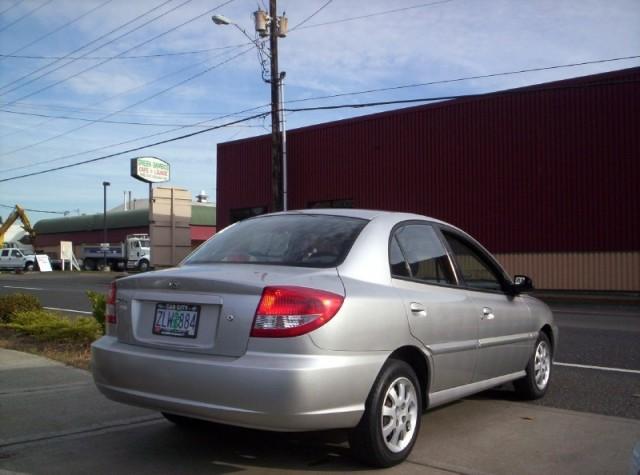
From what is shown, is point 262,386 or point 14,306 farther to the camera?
point 14,306

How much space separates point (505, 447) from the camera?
4.74 metres

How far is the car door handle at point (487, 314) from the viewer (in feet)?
17.4

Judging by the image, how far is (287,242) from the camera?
4.68 meters

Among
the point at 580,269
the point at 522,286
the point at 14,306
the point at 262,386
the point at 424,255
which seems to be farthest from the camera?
the point at 580,269

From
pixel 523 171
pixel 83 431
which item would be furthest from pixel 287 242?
pixel 523 171

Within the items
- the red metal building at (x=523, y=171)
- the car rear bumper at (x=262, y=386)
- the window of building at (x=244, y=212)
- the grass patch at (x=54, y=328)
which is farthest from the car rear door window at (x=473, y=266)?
the window of building at (x=244, y=212)

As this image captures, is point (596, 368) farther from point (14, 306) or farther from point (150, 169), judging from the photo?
point (150, 169)

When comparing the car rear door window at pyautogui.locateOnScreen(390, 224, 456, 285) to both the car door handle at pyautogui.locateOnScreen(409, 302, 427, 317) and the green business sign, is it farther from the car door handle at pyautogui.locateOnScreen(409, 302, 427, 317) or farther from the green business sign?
the green business sign

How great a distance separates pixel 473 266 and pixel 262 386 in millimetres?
2536

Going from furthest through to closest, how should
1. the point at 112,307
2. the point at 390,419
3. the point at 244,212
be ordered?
the point at 244,212 → the point at 112,307 → the point at 390,419

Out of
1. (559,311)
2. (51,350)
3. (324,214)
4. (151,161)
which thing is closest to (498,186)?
(559,311)

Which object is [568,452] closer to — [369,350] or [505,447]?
[505,447]

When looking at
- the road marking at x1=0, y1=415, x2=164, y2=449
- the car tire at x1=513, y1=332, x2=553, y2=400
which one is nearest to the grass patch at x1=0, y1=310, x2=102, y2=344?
the road marking at x1=0, y1=415, x2=164, y2=449

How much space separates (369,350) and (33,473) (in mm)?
2177
